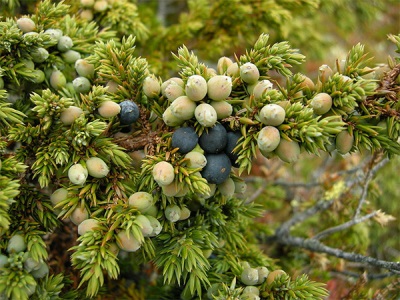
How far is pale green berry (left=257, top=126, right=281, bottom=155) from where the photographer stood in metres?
1.15

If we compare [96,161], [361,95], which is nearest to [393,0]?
[361,95]

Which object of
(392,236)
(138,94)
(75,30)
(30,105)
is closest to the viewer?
(138,94)

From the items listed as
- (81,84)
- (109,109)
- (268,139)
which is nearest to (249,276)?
(268,139)

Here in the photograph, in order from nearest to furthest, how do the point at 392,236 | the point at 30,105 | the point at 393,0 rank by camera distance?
the point at 30,105 → the point at 393,0 → the point at 392,236

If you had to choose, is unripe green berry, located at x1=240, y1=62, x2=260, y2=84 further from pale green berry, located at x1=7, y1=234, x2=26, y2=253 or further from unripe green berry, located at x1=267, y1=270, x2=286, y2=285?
pale green berry, located at x1=7, y1=234, x2=26, y2=253

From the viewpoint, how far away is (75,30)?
1636mm

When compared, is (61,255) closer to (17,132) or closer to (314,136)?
(17,132)

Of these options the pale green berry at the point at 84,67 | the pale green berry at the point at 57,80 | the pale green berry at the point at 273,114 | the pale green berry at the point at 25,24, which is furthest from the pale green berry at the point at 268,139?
the pale green berry at the point at 25,24

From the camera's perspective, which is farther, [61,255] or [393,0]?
[393,0]

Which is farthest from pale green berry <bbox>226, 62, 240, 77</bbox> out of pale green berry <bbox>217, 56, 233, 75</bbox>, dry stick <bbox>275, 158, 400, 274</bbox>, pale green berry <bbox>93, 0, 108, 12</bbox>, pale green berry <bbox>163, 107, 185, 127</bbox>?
dry stick <bbox>275, 158, 400, 274</bbox>

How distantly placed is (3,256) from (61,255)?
2.06 ft

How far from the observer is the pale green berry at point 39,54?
1.44 m

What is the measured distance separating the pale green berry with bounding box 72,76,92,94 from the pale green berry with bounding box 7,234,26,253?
566 millimetres

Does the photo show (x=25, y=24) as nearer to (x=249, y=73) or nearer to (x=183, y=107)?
(x=183, y=107)
